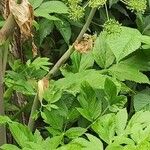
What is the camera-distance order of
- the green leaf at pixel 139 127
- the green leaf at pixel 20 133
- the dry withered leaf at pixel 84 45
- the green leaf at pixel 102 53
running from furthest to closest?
the green leaf at pixel 102 53 < the dry withered leaf at pixel 84 45 < the green leaf at pixel 20 133 < the green leaf at pixel 139 127

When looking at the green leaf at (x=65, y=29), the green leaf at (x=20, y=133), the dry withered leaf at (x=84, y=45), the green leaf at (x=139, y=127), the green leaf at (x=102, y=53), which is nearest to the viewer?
the green leaf at (x=139, y=127)

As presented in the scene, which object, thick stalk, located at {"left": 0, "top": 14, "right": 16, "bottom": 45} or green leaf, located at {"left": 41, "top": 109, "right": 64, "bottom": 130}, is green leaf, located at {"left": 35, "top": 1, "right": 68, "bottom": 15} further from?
green leaf, located at {"left": 41, "top": 109, "right": 64, "bottom": 130}

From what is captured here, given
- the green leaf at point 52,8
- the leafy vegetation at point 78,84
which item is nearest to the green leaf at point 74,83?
the leafy vegetation at point 78,84

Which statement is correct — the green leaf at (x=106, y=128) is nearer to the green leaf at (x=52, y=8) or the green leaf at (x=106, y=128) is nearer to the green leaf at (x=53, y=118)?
the green leaf at (x=53, y=118)

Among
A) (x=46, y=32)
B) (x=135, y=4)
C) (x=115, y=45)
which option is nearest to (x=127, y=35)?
(x=115, y=45)

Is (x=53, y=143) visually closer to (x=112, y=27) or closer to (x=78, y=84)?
(x=78, y=84)

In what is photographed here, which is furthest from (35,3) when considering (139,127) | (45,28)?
(139,127)

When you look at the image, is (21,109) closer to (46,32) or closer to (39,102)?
(39,102)

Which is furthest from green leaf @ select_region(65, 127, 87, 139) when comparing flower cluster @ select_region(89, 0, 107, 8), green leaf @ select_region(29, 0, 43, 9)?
green leaf @ select_region(29, 0, 43, 9)
